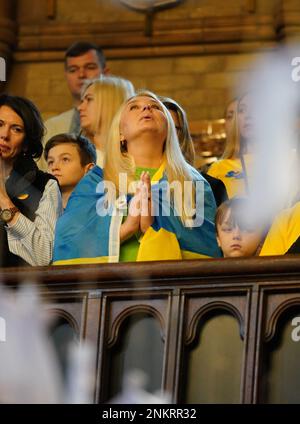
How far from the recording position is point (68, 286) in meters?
10.8

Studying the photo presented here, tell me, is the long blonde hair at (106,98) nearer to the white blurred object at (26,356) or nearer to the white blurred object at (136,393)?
the white blurred object at (26,356)

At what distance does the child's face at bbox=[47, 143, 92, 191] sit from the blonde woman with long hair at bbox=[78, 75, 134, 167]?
541 millimetres

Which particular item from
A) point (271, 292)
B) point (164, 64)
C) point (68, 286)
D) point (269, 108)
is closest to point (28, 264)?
point (68, 286)

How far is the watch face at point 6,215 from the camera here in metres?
11.2

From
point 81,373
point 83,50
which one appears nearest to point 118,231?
point 81,373

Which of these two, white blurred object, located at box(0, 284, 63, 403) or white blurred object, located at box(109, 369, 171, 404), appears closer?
white blurred object, located at box(0, 284, 63, 403)

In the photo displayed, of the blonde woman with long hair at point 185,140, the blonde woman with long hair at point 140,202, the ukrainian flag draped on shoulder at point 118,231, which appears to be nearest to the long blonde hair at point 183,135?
the blonde woman with long hair at point 185,140

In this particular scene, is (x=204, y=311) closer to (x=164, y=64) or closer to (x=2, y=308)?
(x=2, y=308)

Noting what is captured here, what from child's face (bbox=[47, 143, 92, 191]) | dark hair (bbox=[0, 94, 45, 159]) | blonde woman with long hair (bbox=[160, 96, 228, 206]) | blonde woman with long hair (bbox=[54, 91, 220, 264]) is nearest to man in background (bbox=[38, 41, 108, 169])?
child's face (bbox=[47, 143, 92, 191])

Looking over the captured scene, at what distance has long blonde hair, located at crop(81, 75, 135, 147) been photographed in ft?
40.6

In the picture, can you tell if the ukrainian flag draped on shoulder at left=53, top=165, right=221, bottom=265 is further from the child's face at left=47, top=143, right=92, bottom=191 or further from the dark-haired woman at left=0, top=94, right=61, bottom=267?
the child's face at left=47, top=143, right=92, bottom=191

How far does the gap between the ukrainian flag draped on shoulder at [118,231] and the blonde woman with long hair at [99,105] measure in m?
1.31

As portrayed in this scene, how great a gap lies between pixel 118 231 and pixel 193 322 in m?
0.58

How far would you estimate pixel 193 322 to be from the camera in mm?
10625
